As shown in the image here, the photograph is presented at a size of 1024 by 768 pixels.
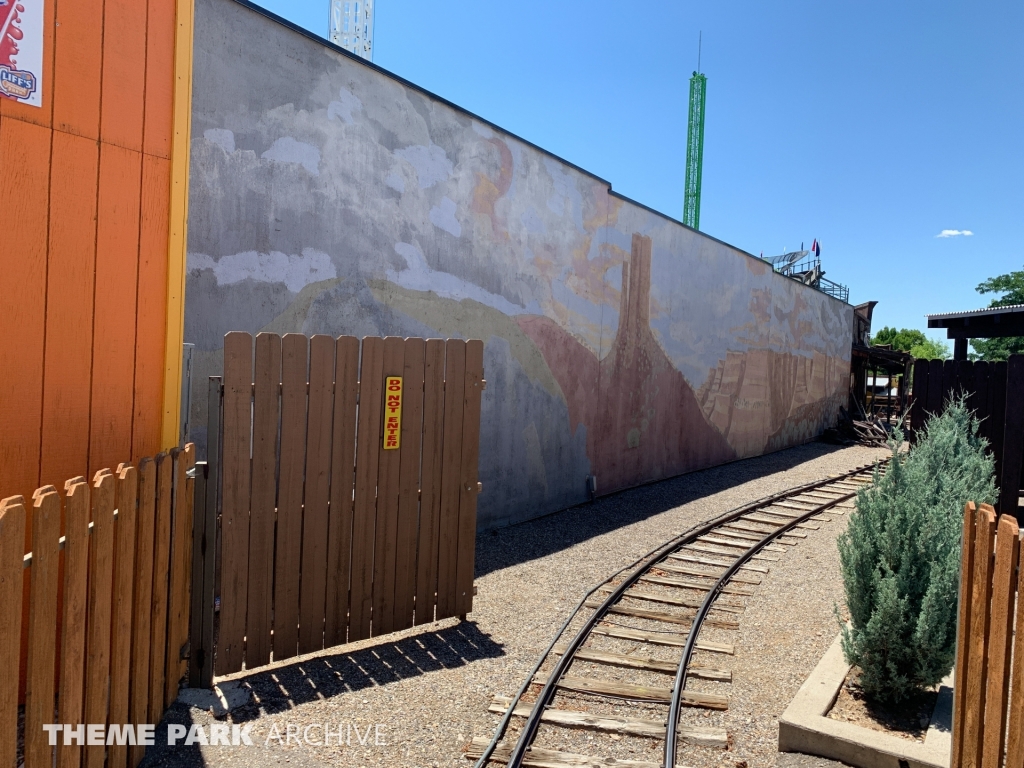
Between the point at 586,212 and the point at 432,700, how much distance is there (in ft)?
30.1

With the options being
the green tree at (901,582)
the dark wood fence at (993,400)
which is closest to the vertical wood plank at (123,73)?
the green tree at (901,582)

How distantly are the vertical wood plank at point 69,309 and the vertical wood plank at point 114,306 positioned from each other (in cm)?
5

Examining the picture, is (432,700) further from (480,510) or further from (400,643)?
(480,510)

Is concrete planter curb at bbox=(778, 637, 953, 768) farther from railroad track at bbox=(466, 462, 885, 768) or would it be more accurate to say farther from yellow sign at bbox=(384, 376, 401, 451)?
yellow sign at bbox=(384, 376, 401, 451)

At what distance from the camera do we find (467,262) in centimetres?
955

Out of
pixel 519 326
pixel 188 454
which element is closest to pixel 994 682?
pixel 188 454

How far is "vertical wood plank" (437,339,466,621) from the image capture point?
19.2 feet

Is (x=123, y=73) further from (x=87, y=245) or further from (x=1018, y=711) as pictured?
(x=1018, y=711)

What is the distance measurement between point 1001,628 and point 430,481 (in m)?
3.98

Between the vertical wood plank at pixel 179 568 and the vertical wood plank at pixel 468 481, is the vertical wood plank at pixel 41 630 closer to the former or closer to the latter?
the vertical wood plank at pixel 179 568

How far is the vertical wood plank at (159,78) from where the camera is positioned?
447 cm

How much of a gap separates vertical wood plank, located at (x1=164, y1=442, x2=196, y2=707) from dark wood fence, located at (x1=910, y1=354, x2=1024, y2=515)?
8693mm

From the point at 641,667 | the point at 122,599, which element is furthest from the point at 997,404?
the point at 122,599

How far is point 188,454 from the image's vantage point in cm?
445
